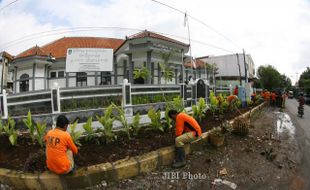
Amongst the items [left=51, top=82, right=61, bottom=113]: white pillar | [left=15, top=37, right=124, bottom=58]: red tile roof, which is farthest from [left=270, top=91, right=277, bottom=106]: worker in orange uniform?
[left=51, top=82, right=61, bottom=113]: white pillar

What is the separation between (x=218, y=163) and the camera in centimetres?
551

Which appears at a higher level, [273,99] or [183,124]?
[273,99]

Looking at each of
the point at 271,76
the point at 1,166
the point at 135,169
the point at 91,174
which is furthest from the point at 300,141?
the point at 271,76

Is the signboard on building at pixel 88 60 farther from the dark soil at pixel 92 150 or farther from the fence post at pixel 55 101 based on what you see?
the dark soil at pixel 92 150

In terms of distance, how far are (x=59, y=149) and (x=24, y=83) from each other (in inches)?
691

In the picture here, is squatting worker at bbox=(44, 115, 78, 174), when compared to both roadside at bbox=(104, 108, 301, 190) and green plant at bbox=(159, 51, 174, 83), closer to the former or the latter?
roadside at bbox=(104, 108, 301, 190)

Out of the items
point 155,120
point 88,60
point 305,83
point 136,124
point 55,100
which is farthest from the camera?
point 305,83

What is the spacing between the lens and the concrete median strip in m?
4.23

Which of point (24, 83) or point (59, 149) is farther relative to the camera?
point (24, 83)

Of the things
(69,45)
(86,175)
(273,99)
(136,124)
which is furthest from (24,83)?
(273,99)

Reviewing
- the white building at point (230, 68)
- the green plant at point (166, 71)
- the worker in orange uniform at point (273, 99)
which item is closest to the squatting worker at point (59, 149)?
the green plant at point (166, 71)

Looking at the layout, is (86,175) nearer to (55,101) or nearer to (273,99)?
(55,101)

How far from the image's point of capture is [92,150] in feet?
17.4

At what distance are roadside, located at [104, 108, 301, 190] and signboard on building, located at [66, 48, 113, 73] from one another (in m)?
5.26
